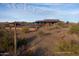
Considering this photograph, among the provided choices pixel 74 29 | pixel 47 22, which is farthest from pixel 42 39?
pixel 74 29

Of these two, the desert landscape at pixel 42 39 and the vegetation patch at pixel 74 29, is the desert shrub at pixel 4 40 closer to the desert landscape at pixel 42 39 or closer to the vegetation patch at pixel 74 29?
the desert landscape at pixel 42 39

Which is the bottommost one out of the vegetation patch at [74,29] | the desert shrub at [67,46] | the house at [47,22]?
the desert shrub at [67,46]

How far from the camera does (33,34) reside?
167 cm

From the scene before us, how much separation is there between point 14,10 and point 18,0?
0.33ft

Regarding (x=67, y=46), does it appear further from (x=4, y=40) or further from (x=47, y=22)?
(x=4, y=40)

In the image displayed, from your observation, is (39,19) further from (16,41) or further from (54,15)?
(16,41)

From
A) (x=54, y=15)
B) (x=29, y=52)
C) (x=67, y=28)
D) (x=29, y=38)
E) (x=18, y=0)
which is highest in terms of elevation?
(x=18, y=0)

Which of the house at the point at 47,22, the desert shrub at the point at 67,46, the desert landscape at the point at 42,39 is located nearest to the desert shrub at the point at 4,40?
the desert landscape at the point at 42,39

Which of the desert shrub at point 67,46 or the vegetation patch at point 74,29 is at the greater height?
the vegetation patch at point 74,29

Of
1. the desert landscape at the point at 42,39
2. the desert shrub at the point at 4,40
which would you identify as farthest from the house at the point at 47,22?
the desert shrub at the point at 4,40

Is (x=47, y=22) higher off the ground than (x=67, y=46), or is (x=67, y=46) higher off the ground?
(x=47, y=22)

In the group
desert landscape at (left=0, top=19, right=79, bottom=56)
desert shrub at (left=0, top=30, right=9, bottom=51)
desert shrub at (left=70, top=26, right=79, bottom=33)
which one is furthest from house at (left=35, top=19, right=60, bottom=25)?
desert shrub at (left=0, top=30, right=9, bottom=51)

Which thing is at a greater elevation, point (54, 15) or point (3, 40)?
point (54, 15)

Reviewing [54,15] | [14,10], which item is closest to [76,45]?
[54,15]
